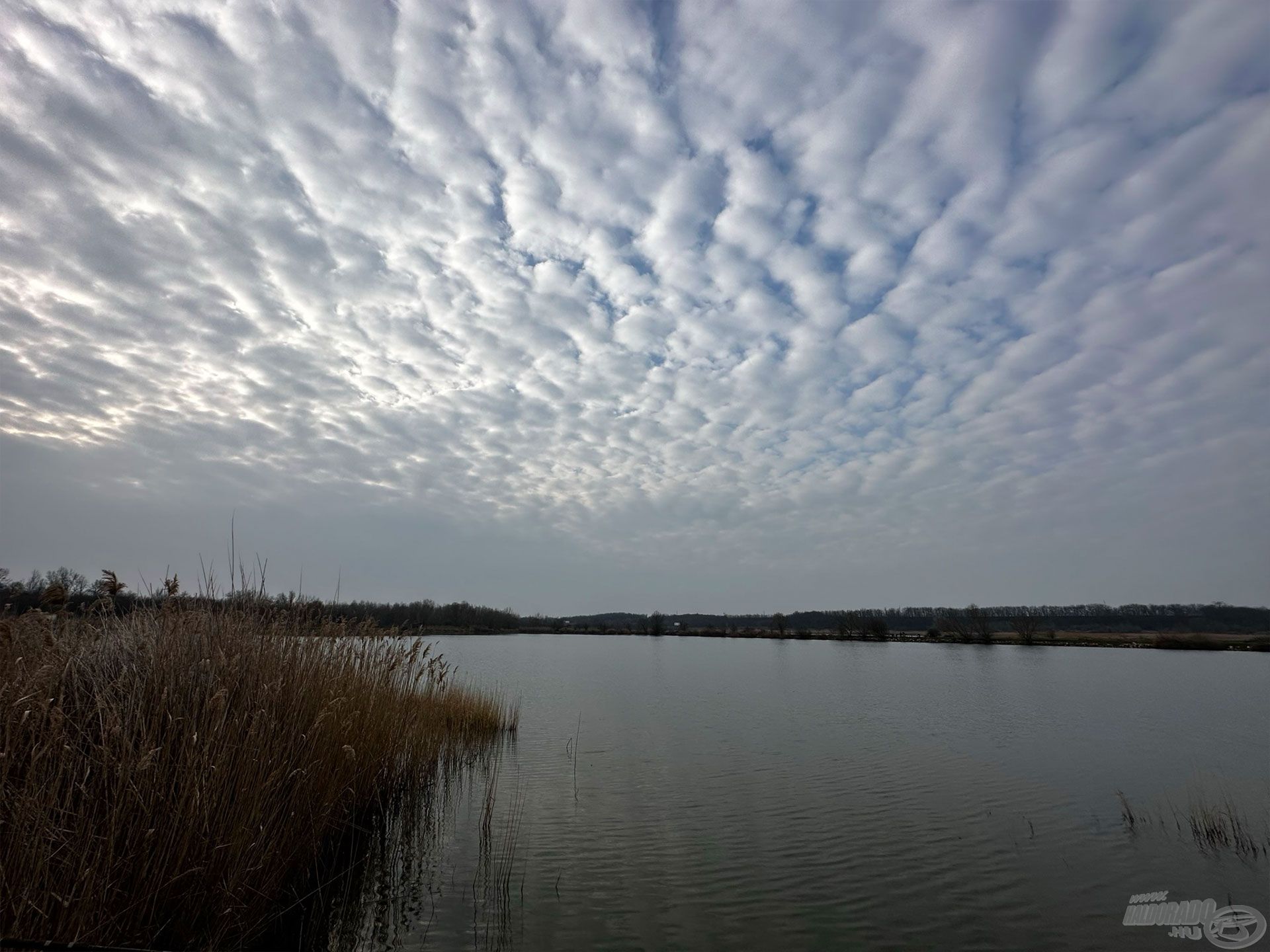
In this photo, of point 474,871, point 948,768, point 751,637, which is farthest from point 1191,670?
point 751,637

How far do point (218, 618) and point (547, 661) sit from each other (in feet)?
126

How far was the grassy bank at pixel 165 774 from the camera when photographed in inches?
137

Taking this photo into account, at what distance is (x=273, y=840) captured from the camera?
4590 millimetres

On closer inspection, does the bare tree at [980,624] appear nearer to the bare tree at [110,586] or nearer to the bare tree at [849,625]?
the bare tree at [849,625]

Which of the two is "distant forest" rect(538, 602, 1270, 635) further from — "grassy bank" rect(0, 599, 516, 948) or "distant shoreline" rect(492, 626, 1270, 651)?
"grassy bank" rect(0, 599, 516, 948)

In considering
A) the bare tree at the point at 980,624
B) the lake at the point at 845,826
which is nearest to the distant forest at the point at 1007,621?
the bare tree at the point at 980,624

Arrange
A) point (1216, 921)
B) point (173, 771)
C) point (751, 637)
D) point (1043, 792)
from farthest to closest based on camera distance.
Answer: point (751, 637) < point (1043, 792) < point (1216, 921) < point (173, 771)

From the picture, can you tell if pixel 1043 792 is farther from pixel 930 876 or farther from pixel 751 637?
pixel 751 637

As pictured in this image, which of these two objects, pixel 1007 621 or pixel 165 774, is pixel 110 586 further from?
pixel 1007 621

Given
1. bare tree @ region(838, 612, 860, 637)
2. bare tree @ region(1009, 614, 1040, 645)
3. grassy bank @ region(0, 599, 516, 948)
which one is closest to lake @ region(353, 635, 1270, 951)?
grassy bank @ region(0, 599, 516, 948)

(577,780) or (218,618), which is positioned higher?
(218,618)

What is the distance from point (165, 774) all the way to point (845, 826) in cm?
856

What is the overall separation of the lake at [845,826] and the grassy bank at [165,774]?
64.4 inches

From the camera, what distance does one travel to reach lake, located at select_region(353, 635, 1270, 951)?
5.92m
